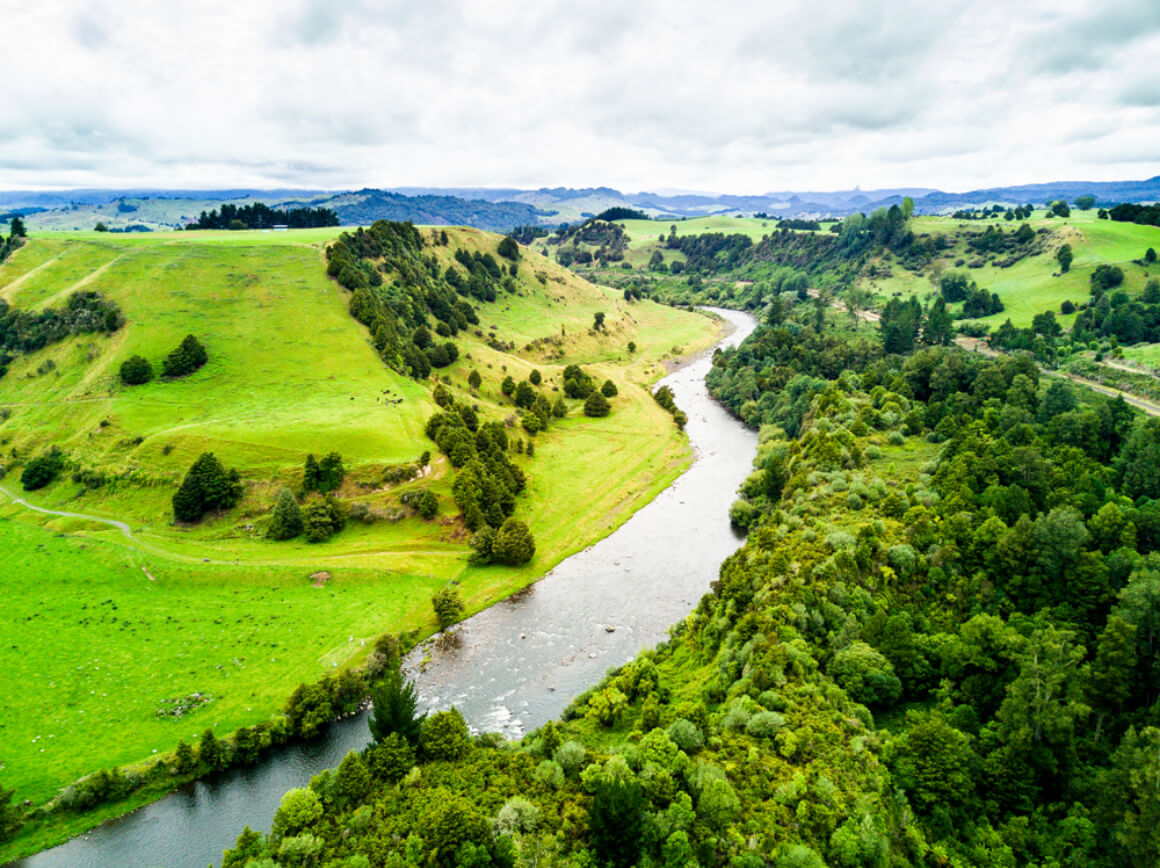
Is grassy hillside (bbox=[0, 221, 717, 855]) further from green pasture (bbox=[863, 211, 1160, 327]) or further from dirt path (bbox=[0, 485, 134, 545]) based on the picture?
green pasture (bbox=[863, 211, 1160, 327])

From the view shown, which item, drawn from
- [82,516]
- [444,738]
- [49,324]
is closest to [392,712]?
[444,738]

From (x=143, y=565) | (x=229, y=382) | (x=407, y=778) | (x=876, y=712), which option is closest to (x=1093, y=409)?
(x=876, y=712)

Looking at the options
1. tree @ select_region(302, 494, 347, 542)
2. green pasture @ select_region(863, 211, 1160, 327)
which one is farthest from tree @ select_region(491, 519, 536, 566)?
green pasture @ select_region(863, 211, 1160, 327)

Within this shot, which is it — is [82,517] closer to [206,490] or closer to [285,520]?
[206,490]

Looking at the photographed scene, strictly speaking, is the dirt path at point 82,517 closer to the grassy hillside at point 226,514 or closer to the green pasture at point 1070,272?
the grassy hillside at point 226,514

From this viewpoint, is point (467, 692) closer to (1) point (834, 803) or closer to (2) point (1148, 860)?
(1) point (834, 803)
